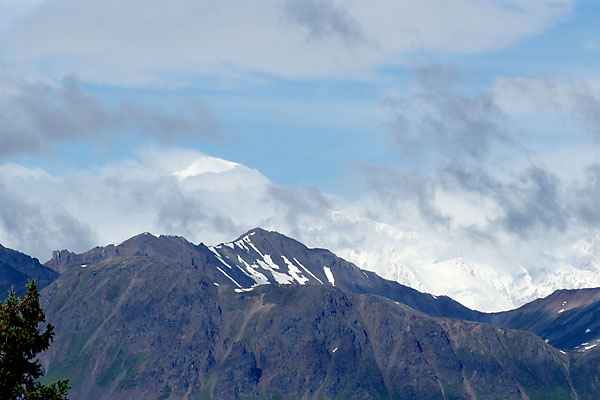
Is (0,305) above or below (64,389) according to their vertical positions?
above

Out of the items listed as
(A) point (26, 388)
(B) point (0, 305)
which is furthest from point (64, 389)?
(B) point (0, 305)

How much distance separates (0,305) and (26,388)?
20.2 ft

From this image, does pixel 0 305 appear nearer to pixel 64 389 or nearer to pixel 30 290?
pixel 30 290

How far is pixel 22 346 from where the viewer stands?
76.1 metres

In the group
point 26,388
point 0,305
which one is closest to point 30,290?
point 0,305

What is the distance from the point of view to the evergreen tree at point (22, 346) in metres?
75.4

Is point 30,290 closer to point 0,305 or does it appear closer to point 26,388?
point 0,305

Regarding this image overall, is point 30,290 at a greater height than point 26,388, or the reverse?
point 30,290

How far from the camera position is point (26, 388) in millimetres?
77125

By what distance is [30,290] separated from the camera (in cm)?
7631

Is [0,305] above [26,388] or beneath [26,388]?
above

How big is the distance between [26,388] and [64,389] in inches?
106

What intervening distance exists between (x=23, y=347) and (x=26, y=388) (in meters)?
3.14

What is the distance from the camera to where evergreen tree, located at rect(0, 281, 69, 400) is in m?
75.4
